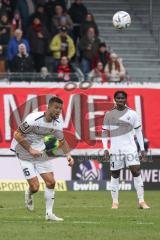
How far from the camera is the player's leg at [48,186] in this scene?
49.8 feet

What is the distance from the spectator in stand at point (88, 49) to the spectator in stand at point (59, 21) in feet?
2.42

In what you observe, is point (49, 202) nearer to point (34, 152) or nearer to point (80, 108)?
point (34, 152)

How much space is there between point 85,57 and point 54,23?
1483mm

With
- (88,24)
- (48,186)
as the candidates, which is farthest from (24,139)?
(88,24)

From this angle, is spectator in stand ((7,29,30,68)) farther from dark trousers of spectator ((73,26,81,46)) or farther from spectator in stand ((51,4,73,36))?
dark trousers of spectator ((73,26,81,46))

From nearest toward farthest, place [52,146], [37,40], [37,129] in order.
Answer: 1. [37,129]
2. [52,146]
3. [37,40]

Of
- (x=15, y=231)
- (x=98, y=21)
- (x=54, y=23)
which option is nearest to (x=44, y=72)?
(x=54, y=23)

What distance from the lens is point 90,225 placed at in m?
14.6

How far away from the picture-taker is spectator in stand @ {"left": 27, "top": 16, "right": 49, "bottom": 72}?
28031mm

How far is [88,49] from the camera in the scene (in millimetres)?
28719

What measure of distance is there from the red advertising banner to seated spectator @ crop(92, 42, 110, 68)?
7.24 feet

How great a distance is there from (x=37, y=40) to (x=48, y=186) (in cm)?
1318

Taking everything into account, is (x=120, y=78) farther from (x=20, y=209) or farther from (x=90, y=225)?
(x=90, y=225)

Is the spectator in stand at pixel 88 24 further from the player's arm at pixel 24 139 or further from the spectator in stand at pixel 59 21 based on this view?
the player's arm at pixel 24 139
